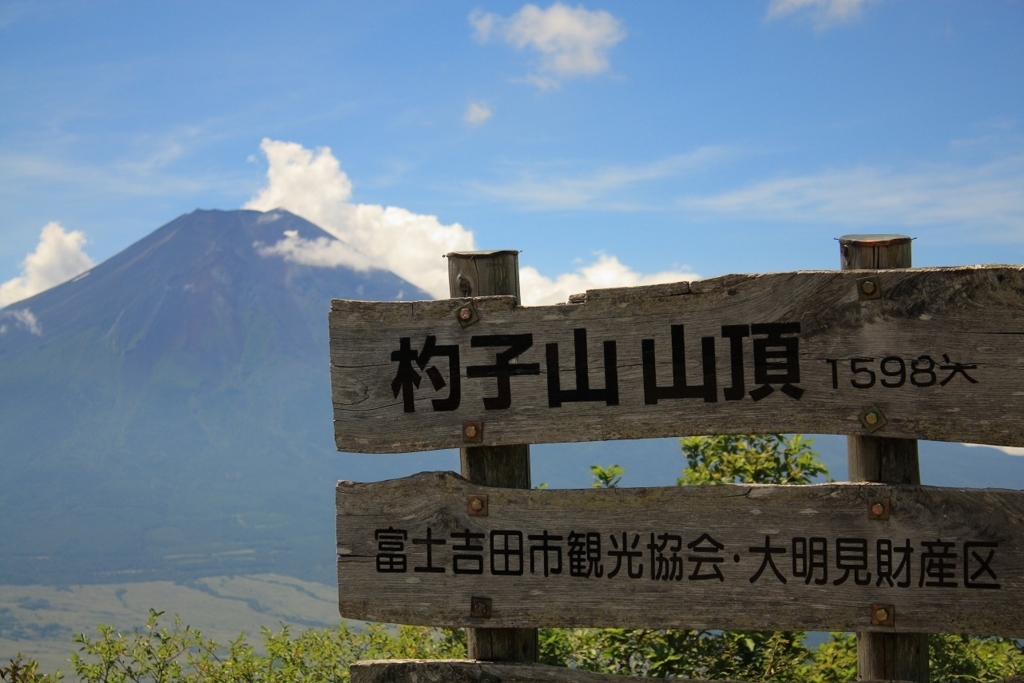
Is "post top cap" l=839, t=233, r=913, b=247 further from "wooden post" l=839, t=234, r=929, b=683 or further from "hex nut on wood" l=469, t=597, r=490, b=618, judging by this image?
"hex nut on wood" l=469, t=597, r=490, b=618

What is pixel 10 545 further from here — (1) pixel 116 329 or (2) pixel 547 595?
(2) pixel 547 595

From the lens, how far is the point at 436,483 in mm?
3996

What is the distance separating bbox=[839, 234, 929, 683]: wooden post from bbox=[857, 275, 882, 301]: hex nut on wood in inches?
5.4

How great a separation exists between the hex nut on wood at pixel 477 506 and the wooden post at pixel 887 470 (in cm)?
164

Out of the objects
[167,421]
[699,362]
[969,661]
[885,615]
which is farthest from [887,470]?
[167,421]

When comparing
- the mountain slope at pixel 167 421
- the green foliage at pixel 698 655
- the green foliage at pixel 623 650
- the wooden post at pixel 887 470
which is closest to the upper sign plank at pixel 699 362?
the wooden post at pixel 887 470

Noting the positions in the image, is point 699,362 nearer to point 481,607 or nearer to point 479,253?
point 479,253

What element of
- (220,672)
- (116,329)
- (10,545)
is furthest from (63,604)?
(220,672)

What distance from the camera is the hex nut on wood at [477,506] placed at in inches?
155

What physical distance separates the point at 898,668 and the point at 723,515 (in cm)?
101

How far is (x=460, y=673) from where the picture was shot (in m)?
4.04

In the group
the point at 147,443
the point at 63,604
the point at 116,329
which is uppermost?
the point at 116,329

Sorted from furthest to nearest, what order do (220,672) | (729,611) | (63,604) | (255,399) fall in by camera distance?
(255,399) → (63,604) → (220,672) → (729,611)

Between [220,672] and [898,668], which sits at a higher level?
[898,668]
